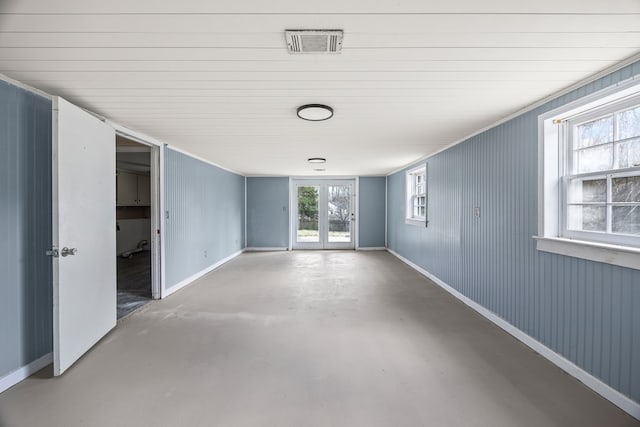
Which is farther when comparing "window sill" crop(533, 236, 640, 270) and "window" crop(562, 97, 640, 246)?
"window" crop(562, 97, 640, 246)

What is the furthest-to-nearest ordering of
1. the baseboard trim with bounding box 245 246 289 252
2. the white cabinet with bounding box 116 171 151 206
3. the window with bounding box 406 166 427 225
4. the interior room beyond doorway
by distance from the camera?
the baseboard trim with bounding box 245 246 289 252, the white cabinet with bounding box 116 171 151 206, the window with bounding box 406 166 427 225, the interior room beyond doorway

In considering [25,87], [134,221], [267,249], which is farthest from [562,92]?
[134,221]

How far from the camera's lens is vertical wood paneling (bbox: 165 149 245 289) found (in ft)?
12.9

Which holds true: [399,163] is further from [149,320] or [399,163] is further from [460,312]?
[149,320]

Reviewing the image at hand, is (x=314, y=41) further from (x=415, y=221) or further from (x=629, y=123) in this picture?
(x=415, y=221)

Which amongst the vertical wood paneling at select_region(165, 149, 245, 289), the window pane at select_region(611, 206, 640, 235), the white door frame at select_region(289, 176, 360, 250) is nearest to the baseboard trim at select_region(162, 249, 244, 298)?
the vertical wood paneling at select_region(165, 149, 245, 289)

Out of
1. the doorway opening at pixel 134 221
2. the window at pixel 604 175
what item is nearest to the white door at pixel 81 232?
the doorway opening at pixel 134 221

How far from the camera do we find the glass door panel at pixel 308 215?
7.75 m

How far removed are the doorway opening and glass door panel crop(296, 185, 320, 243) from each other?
3640 mm

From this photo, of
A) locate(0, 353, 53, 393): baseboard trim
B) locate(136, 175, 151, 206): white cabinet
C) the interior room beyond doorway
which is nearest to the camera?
locate(0, 353, 53, 393): baseboard trim

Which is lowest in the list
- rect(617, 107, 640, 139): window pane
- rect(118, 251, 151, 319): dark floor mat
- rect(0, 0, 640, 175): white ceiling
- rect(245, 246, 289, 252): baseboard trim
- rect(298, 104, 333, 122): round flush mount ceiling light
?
rect(118, 251, 151, 319): dark floor mat

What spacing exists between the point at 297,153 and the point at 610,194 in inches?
142

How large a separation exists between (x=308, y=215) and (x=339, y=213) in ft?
2.90

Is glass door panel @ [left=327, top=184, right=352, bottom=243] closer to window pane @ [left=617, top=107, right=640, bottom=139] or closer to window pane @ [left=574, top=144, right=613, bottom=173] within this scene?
window pane @ [left=574, top=144, right=613, bottom=173]
